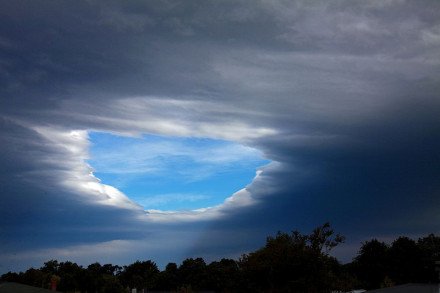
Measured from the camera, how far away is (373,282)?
99312 mm

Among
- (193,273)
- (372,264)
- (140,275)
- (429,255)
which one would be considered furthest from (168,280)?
(429,255)

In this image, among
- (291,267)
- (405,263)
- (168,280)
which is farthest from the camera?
(168,280)

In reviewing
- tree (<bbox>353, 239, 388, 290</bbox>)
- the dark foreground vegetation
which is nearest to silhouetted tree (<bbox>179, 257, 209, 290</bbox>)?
the dark foreground vegetation

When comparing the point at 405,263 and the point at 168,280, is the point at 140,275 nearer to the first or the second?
the point at 168,280

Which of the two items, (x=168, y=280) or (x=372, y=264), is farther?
(x=168, y=280)

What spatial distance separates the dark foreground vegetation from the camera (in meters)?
58.4

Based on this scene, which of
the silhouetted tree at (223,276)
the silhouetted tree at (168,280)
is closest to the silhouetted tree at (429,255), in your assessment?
the silhouetted tree at (223,276)

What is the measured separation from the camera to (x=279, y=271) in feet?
192

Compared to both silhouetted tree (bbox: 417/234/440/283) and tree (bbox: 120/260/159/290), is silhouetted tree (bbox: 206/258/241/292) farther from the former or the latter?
silhouetted tree (bbox: 417/234/440/283)

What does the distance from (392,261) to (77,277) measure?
180 ft

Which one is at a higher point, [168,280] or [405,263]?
[405,263]

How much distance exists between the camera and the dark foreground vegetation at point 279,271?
192 ft

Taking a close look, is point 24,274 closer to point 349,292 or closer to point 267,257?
point 267,257

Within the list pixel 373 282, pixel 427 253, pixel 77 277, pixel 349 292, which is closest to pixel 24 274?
pixel 77 277
